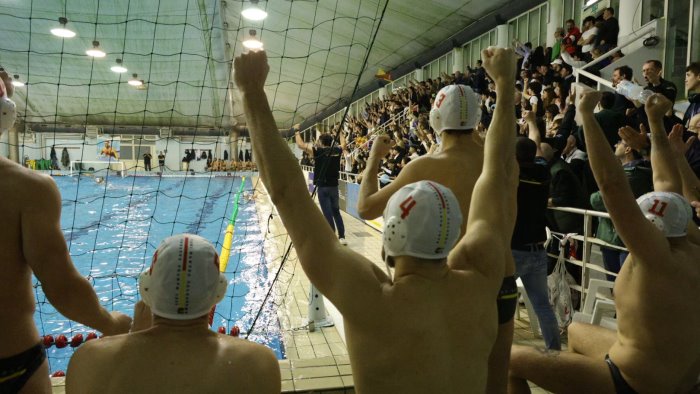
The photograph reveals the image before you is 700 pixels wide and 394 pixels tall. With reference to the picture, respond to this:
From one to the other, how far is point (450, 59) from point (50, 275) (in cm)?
1248

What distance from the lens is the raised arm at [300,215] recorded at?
989 millimetres

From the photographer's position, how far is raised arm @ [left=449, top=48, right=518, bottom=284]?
1.15m

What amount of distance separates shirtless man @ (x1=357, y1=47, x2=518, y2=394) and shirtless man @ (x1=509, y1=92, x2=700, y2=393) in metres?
0.21

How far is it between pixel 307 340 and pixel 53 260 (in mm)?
2507

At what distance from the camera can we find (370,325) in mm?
996

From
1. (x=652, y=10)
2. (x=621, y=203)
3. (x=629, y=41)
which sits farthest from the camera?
(x=652, y=10)

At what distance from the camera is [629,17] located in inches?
264

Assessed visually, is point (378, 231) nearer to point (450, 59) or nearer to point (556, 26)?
point (556, 26)

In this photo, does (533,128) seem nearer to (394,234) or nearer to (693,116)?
(693,116)

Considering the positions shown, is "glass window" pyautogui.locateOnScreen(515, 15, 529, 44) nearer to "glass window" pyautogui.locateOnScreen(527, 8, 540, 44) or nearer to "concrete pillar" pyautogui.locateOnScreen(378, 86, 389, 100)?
"glass window" pyautogui.locateOnScreen(527, 8, 540, 44)

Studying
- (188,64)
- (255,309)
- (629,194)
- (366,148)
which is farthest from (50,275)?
(188,64)

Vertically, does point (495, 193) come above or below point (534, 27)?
below

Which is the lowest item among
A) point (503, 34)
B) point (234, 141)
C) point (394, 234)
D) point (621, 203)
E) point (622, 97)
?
point (394, 234)

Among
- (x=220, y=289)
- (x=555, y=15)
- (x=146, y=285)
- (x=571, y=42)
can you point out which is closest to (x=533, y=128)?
(x=220, y=289)
